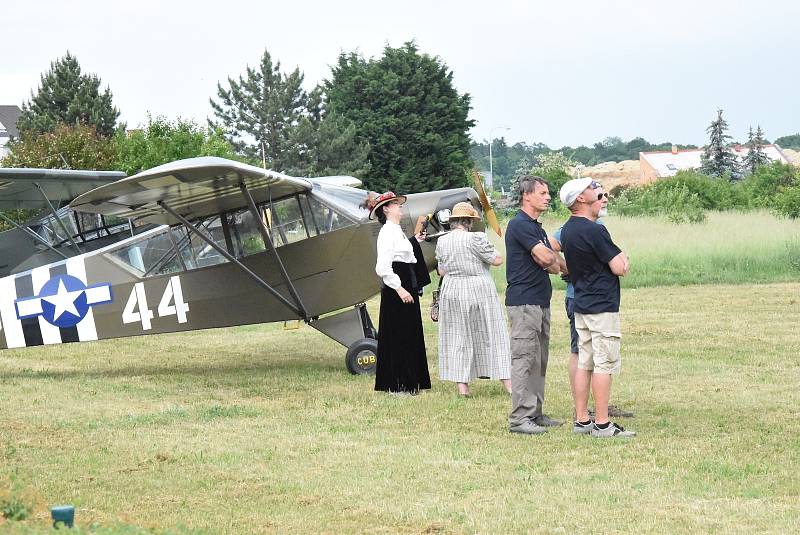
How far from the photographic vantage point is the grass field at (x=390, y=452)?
5668 millimetres

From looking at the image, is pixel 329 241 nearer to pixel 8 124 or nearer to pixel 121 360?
pixel 121 360

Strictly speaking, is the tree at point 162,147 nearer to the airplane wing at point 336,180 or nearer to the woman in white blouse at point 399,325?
the airplane wing at point 336,180

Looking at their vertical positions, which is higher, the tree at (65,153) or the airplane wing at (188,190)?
the tree at (65,153)

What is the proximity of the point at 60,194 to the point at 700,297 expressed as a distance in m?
A: 11.6

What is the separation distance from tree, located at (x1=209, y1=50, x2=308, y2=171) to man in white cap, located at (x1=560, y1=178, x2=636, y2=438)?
75.8m

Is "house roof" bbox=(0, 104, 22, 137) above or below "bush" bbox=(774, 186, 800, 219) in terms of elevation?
above

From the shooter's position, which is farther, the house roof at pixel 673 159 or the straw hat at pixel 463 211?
the house roof at pixel 673 159

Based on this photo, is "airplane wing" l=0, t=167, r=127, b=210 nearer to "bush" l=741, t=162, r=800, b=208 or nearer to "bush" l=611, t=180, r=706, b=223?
"bush" l=611, t=180, r=706, b=223

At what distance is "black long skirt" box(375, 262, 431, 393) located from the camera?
1006cm

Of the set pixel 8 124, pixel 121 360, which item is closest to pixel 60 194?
pixel 121 360

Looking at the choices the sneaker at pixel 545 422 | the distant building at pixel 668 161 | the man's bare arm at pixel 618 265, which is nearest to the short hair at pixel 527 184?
the man's bare arm at pixel 618 265

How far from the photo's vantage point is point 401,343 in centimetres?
1009

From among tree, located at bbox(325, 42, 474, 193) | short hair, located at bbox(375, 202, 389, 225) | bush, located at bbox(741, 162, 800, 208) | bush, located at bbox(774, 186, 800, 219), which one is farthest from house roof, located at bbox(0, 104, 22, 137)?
short hair, located at bbox(375, 202, 389, 225)

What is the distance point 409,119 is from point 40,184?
53546 millimetres
